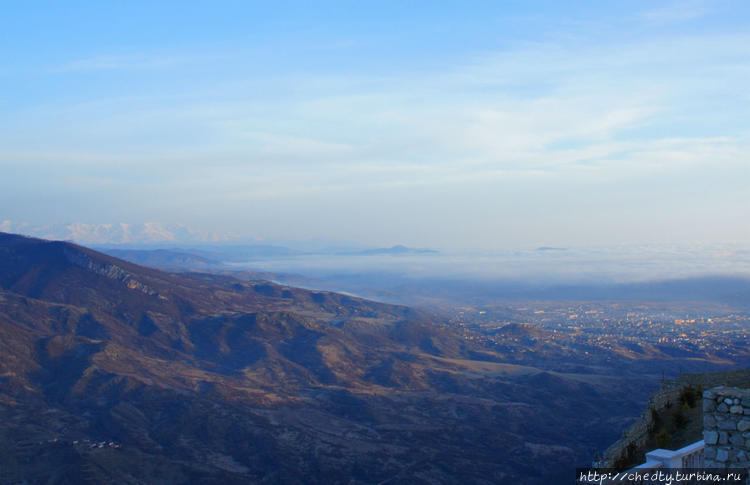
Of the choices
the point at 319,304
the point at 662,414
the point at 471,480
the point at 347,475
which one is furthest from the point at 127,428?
the point at 319,304

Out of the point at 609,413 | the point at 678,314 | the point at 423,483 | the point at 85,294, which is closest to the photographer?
the point at 423,483

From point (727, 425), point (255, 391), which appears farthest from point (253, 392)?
point (727, 425)

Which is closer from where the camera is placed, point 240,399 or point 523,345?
point 240,399

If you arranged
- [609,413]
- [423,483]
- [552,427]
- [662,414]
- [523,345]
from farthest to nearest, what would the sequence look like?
[523,345], [609,413], [552,427], [423,483], [662,414]

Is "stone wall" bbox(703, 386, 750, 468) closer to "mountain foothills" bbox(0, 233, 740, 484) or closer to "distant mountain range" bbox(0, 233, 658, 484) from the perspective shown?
"mountain foothills" bbox(0, 233, 740, 484)

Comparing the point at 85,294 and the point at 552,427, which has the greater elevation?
the point at 85,294

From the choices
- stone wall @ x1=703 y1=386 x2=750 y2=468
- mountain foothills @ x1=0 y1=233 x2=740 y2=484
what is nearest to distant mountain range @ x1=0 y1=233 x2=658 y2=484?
mountain foothills @ x1=0 y1=233 x2=740 y2=484

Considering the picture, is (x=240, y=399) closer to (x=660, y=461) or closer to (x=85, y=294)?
(x=85, y=294)
